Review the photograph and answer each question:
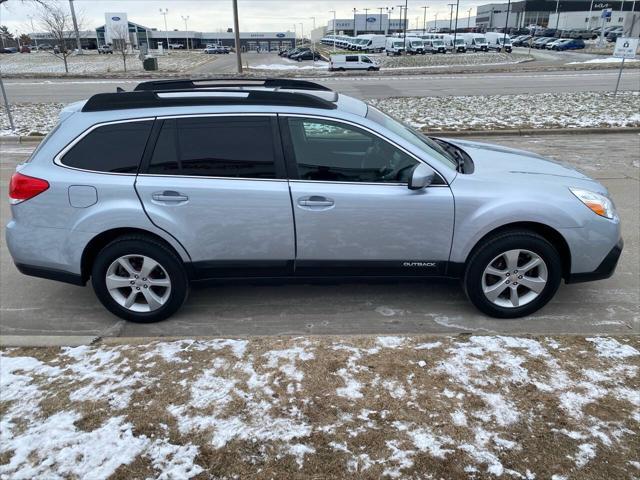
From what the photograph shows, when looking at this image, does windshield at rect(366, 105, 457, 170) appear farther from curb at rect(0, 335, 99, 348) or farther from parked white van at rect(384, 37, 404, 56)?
parked white van at rect(384, 37, 404, 56)

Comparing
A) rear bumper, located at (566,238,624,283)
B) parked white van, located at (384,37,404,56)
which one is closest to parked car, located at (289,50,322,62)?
parked white van, located at (384,37,404,56)

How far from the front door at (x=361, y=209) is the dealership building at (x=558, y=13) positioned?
4184 inches

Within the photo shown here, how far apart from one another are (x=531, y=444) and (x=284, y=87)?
10.8ft

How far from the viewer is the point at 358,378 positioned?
290 centimetres

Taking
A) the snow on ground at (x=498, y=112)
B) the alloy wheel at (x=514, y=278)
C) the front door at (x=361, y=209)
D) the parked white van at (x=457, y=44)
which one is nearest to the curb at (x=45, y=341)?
the front door at (x=361, y=209)

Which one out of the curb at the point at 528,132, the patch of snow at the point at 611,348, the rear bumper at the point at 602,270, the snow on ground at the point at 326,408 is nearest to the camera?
the snow on ground at the point at 326,408

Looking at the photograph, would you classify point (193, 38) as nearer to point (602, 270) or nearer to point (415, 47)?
point (415, 47)

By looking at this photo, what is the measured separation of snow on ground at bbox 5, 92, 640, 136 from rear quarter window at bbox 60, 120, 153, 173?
30.3 feet

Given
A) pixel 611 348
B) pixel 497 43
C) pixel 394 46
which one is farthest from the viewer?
pixel 497 43

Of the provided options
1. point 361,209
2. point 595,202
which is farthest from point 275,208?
point 595,202

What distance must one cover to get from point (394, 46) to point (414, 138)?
203 feet

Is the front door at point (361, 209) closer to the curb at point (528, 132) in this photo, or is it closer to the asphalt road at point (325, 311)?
the asphalt road at point (325, 311)

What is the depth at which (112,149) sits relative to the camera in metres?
3.65

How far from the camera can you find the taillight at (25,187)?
11.9 feet
